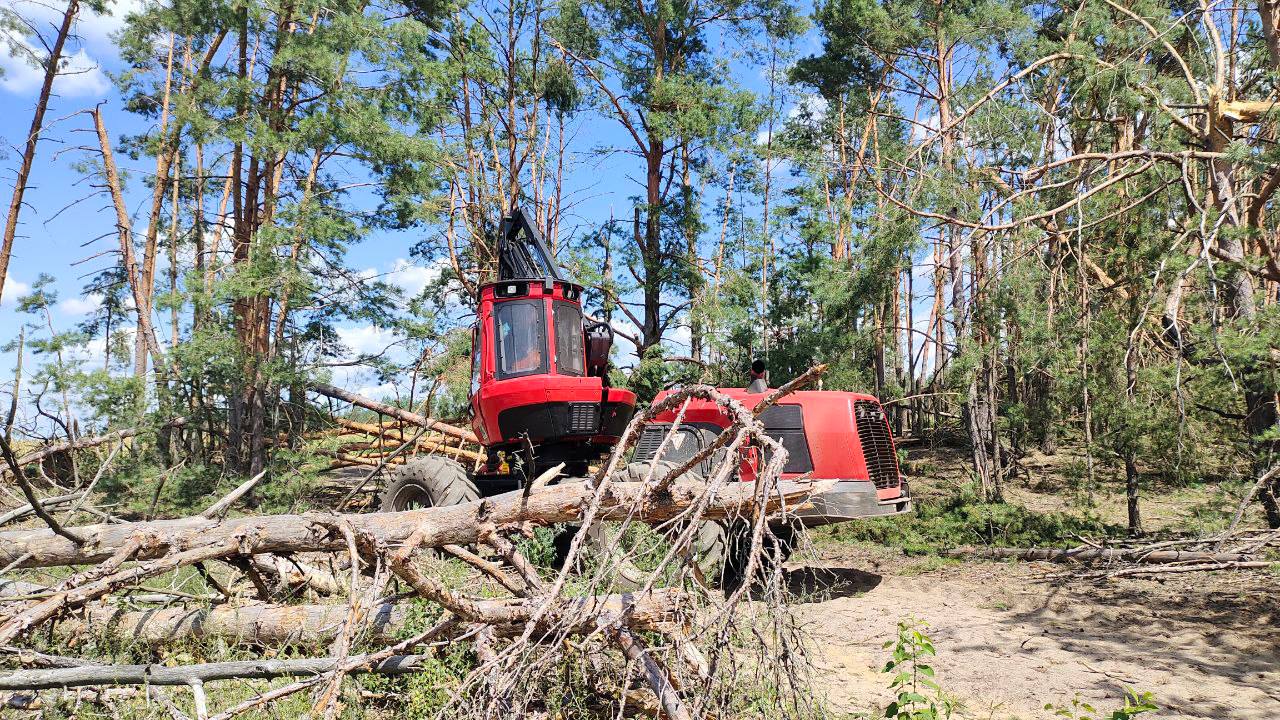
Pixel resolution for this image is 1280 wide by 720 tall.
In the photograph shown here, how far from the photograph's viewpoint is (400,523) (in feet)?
15.1

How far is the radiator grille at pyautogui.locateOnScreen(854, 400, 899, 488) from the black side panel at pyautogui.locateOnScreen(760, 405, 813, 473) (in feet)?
1.71

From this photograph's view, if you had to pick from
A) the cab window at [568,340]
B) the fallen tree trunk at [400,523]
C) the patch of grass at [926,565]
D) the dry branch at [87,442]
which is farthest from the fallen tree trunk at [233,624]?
the dry branch at [87,442]

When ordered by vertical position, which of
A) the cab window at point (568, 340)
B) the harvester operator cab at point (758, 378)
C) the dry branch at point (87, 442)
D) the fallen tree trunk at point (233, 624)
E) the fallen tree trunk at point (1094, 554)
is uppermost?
the cab window at point (568, 340)

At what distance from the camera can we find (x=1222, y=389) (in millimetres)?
8078

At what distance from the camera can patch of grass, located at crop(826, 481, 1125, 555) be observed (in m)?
9.64

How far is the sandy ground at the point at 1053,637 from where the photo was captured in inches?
188

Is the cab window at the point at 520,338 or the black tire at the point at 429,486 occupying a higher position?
the cab window at the point at 520,338

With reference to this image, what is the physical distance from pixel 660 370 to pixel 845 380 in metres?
3.43

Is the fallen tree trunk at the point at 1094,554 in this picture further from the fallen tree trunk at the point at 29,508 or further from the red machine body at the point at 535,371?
the fallen tree trunk at the point at 29,508

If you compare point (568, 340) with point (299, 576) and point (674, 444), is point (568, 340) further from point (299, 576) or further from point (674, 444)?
point (299, 576)

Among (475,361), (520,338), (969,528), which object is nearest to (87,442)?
(475,361)

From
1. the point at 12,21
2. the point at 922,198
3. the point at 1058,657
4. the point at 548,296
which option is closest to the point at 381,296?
the point at 12,21

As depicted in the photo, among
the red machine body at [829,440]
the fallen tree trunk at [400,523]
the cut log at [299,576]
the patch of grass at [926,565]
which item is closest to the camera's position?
the fallen tree trunk at [400,523]

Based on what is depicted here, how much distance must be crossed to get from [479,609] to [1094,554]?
6.91 meters
